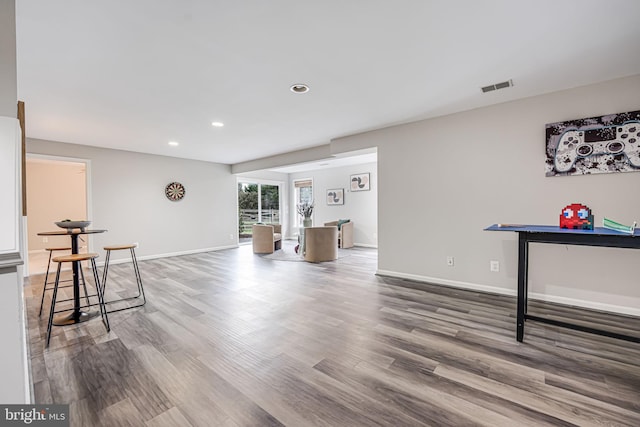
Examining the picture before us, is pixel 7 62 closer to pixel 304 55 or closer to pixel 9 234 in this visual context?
pixel 9 234

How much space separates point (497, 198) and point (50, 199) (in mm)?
9982

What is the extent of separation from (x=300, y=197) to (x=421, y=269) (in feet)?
21.0

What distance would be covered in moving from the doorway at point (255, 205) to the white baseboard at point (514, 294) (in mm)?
5694

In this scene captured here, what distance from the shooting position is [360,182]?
8.11 meters

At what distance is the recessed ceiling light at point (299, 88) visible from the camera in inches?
112

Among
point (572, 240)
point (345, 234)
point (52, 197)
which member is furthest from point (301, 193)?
point (572, 240)

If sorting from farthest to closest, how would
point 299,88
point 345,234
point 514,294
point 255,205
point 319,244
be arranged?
point 255,205 → point 345,234 → point 319,244 → point 514,294 → point 299,88

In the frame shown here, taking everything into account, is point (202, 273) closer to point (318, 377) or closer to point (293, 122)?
point (293, 122)

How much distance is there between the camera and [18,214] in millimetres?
1391

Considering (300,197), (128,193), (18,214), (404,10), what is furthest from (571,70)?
(300,197)

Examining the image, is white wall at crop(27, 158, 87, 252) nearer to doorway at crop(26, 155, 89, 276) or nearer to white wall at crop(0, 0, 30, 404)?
doorway at crop(26, 155, 89, 276)

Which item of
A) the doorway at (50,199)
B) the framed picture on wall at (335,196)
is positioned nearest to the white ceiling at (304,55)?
the doorway at (50,199)

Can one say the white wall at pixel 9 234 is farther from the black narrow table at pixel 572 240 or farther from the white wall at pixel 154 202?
the white wall at pixel 154 202

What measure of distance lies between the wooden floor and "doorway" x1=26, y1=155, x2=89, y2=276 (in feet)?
17.4
